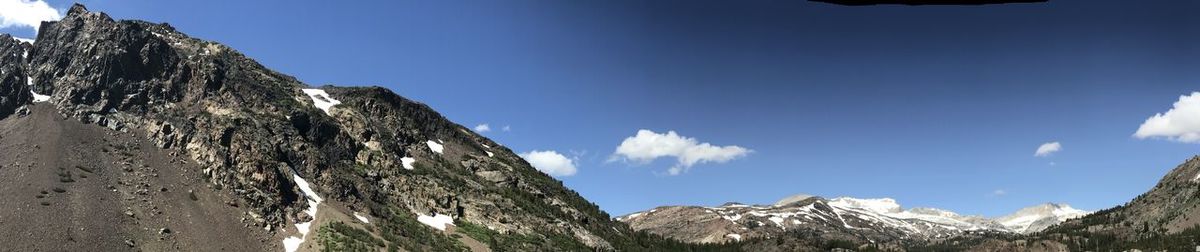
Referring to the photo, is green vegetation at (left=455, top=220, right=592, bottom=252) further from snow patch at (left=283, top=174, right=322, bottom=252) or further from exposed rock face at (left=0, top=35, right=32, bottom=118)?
exposed rock face at (left=0, top=35, right=32, bottom=118)

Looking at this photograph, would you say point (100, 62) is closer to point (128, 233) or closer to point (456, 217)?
point (128, 233)

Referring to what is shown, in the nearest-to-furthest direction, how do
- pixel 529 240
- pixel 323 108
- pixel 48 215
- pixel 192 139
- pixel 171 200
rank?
pixel 48 215 < pixel 171 200 < pixel 192 139 < pixel 529 240 < pixel 323 108

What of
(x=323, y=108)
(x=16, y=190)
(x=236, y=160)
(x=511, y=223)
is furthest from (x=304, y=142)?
(x=16, y=190)

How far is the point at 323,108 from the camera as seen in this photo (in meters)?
133

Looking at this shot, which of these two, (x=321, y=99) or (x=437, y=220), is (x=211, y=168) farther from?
(x=321, y=99)

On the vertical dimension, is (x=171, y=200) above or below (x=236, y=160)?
below

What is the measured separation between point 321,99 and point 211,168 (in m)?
52.8

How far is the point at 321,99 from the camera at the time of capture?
13950cm

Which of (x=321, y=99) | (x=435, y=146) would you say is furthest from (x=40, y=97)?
(x=435, y=146)

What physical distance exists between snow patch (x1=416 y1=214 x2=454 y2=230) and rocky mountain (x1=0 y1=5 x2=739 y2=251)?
0.32 meters

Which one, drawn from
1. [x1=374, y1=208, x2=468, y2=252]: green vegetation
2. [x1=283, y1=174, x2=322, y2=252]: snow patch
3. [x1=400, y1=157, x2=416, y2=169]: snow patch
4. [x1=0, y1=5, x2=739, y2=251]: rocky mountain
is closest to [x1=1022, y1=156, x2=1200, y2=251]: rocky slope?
[x1=0, y1=5, x2=739, y2=251]: rocky mountain

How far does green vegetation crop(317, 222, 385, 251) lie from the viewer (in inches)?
3191

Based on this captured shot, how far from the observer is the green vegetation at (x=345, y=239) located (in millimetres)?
81062

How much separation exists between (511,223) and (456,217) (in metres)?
9.25
